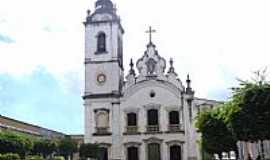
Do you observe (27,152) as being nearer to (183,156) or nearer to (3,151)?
(3,151)

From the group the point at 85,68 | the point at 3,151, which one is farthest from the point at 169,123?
the point at 3,151

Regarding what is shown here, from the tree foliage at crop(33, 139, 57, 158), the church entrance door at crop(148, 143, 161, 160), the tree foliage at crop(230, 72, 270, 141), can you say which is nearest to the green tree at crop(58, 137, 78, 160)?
the tree foliage at crop(33, 139, 57, 158)

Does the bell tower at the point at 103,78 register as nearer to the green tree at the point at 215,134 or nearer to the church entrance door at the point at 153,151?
the church entrance door at the point at 153,151

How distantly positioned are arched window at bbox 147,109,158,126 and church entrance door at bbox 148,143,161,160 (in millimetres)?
1975

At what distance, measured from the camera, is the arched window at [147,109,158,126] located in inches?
1667

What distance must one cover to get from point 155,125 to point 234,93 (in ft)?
66.9

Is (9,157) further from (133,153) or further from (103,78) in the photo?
(103,78)

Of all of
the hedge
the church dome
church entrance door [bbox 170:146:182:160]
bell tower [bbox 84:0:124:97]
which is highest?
the church dome

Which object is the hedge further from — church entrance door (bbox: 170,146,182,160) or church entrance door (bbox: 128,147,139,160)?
church entrance door (bbox: 170,146,182,160)

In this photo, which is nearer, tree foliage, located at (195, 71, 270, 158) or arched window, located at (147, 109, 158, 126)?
tree foliage, located at (195, 71, 270, 158)

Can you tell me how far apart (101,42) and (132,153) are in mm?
11227

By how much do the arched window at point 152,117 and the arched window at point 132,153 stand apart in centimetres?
270

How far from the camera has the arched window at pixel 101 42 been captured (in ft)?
146

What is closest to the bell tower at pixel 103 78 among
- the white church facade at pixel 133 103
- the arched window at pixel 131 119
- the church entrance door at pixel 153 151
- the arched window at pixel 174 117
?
the white church facade at pixel 133 103
